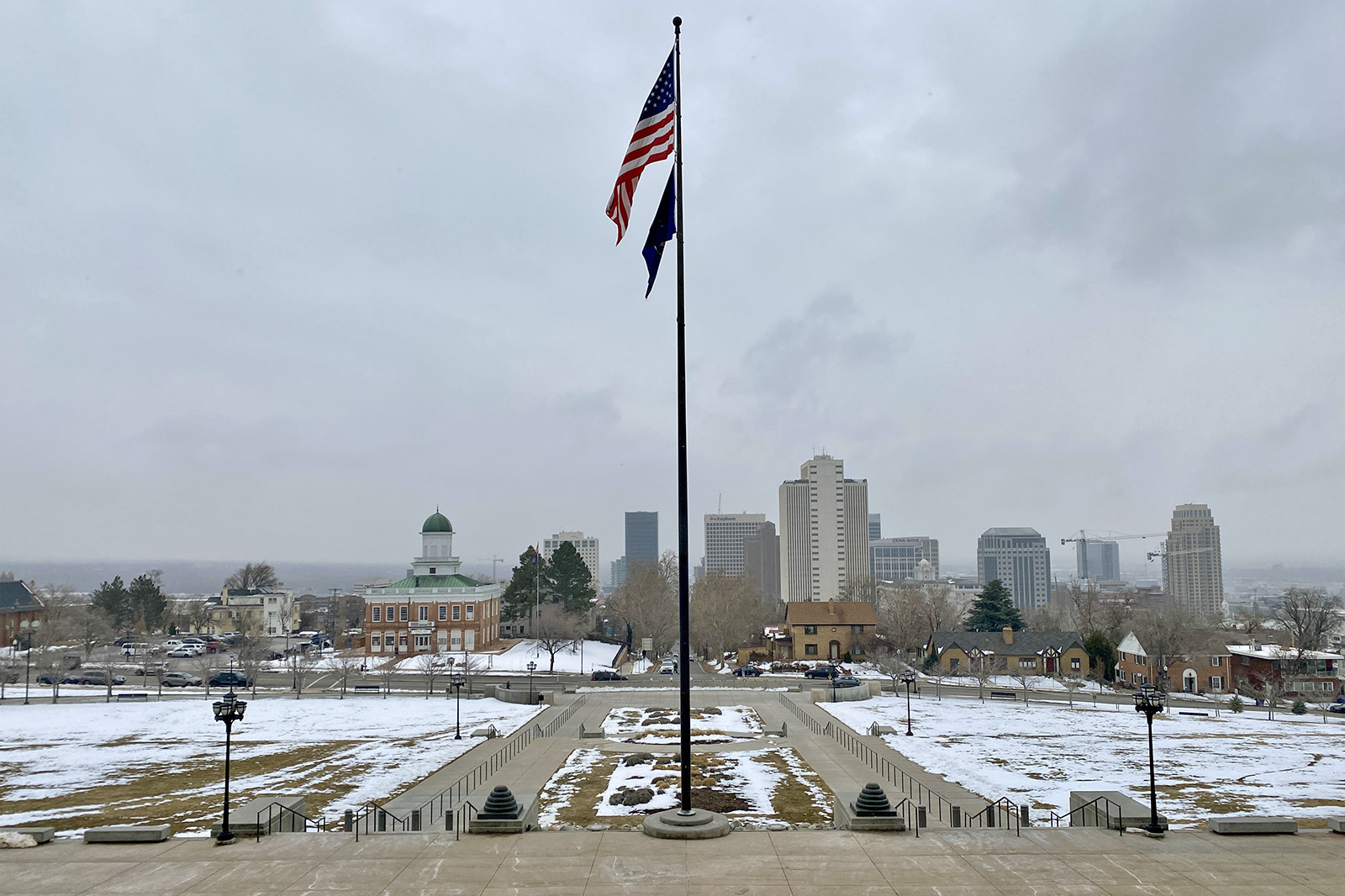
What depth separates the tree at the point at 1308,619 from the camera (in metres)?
84.8

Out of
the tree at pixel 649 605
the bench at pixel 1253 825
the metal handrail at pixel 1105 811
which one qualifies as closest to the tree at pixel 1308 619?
the tree at pixel 649 605

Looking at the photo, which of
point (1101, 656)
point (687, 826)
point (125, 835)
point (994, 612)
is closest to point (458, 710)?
point (125, 835)

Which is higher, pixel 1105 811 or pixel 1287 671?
pixel 1105 811

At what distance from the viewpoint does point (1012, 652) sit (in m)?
86.9

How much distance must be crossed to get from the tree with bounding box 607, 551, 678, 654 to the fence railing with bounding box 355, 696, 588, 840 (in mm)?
45285

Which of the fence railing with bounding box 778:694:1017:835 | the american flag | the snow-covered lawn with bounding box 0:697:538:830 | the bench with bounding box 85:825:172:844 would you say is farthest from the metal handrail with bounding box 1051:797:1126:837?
the snow-covered lawn with bounding box 0:697:538:830

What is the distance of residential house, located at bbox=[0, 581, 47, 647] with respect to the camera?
103188mm

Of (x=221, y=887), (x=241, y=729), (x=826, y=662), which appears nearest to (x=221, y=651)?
(x=241, y=729)

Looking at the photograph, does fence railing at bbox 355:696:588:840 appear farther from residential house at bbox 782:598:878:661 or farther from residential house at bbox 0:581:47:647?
residential house at bbox 0:581:47:647

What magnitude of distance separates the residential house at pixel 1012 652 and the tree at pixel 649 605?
28.4 metres

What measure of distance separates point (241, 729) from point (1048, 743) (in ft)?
143

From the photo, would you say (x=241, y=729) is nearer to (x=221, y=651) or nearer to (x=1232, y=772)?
(x=1232, y=772)

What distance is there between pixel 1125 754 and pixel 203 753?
4397 centimetres

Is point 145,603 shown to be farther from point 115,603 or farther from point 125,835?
point 125,835
